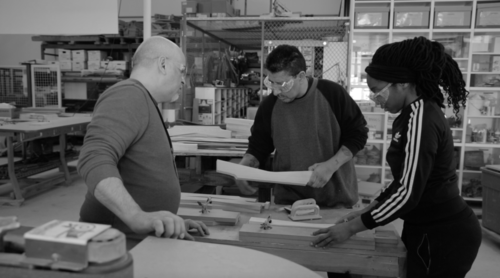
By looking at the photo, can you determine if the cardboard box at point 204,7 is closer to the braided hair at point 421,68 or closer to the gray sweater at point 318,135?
the gray sweater at point 318,135

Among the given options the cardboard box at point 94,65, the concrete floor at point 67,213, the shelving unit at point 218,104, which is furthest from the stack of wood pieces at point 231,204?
the cardboard box at point 94,65

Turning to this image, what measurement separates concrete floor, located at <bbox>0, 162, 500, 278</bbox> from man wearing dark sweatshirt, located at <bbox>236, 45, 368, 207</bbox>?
121cm

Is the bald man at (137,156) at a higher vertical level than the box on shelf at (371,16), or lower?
lower

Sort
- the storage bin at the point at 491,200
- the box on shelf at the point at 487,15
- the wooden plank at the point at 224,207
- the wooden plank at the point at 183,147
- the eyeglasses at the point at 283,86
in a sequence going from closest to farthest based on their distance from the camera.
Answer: the wooden plank at the point at 224,207
the eyeglasses at the point at 283,86
the wooden plank at the point at 183,147
the storage bin at the point at 491,200
the box on shelf at the point at 487,15

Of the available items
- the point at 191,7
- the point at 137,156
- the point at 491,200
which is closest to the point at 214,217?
the point at 137,156

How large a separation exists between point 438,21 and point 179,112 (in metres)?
3.59

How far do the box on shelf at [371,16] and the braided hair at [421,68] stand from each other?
4.05m

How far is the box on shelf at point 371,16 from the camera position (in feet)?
17.9

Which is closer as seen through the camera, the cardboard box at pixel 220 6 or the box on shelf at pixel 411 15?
the box on shelf at pixel 411 15

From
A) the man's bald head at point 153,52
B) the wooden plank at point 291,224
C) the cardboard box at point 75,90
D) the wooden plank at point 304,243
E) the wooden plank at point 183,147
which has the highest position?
the man's bald head at point 153,52

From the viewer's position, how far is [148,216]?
4.28 ft

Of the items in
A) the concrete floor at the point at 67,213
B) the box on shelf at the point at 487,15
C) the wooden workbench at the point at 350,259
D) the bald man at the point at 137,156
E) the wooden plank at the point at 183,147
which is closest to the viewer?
the bald man at the point at 137,156

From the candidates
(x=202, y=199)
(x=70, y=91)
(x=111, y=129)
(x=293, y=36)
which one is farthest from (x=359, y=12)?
(x=70, y=91)

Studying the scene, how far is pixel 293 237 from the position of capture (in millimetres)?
1780
